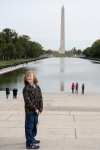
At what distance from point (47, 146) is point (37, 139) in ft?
1.44

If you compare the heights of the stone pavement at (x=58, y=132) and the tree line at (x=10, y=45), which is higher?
the tree line at (x=10, y=45)

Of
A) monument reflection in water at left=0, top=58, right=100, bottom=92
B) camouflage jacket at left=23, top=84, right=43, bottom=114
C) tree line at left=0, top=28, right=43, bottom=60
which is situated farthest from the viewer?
tree line at left=0, top=28, right=43, bottom=60

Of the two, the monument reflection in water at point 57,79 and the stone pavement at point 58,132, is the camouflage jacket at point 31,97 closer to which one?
the stone pavement at point 58,132

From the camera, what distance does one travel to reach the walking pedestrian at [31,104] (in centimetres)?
477

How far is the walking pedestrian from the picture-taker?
477 centimetres

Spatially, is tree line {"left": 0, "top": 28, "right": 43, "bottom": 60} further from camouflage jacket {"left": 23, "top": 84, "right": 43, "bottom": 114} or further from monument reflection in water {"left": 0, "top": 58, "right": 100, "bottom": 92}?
camouflage jacket {"left": 23, "top": 84, "right": 43, "bottom": 114}

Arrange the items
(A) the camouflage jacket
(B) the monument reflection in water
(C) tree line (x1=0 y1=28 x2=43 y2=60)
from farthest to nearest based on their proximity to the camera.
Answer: (C) tree line (x1=0 y1=28 x2=43 y2=60) < (B) the monument reflection in water < (A) the camouflage jacket

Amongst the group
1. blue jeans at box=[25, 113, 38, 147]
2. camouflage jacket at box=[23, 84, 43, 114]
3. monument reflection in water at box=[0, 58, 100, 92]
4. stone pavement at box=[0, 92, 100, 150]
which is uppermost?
camouflage jacket at box=[23, 84, 43, 114]

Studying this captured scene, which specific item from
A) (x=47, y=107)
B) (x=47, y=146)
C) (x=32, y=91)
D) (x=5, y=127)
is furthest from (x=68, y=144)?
(x=47, y=107)

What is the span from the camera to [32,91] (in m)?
4.79

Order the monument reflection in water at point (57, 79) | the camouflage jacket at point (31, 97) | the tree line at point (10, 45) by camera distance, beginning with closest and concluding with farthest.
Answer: the camouflage jacket at point (31, 97) < the monument reflection in water at point (57, 79) < the tree line at point (10, 45)

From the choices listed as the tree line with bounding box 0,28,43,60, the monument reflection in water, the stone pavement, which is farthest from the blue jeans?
the tree line with bounding box 0,28,43,60

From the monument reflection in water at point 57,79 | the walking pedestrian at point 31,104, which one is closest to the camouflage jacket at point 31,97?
the walking pedestrian at point 31,104

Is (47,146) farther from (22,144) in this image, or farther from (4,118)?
(4,118)
